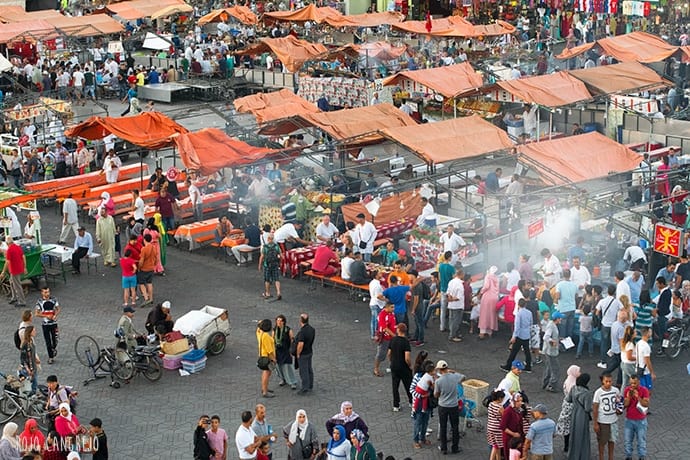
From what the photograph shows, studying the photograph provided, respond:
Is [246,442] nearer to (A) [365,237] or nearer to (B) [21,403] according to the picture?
(B) [21,403]

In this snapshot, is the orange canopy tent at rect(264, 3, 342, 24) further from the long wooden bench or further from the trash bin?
the trash bin

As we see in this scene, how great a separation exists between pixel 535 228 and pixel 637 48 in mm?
16144

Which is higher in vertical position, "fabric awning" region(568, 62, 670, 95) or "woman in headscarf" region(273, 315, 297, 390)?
"fabric awning" region(568, 62, 670, 95)

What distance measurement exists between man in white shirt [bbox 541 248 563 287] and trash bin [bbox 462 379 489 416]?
405 centimetres

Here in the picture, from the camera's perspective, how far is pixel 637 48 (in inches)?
1433

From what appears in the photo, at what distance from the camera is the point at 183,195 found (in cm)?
2852

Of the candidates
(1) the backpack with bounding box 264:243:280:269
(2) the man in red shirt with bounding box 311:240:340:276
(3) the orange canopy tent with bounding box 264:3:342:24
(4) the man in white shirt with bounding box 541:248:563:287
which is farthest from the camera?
(3) the orange canopy tent with bounding box 264:3:342:24

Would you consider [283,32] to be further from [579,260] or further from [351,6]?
[579,260]

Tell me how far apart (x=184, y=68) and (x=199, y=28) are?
9.09 metres

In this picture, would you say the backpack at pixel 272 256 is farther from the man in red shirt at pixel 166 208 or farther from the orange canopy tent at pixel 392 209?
the man in red shirt at pixel 166 208

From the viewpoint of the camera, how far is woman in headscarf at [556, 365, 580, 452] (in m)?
15.5

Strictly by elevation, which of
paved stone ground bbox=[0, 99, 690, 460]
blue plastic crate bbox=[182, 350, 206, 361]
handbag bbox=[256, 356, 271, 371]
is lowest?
paved stone ground bbox=[0, 99, 690, 460]

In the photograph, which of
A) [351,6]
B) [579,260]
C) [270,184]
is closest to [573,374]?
[579,260]

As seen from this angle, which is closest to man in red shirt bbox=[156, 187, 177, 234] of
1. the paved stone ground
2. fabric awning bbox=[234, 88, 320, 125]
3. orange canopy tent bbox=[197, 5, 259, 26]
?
the paved stone ground
